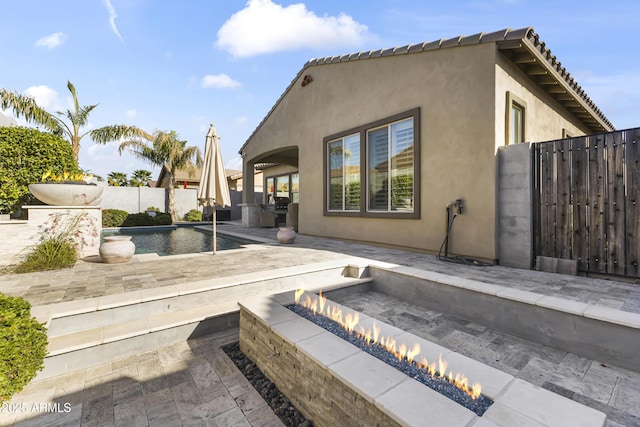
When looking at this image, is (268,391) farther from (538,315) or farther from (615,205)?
(615,205)

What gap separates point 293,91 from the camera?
10.8 metres

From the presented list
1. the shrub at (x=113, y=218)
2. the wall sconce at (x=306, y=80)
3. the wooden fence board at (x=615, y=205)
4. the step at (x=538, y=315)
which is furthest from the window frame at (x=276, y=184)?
the wooden fence board at (x=615, y=205)

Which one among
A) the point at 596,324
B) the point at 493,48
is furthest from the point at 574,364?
the point at 493,48

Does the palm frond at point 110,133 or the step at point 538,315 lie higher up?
the palm frond at point 110,133

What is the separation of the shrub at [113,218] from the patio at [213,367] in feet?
35.5

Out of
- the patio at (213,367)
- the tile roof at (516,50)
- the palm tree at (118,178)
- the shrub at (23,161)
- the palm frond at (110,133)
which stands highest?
the palm frond at (110,133)

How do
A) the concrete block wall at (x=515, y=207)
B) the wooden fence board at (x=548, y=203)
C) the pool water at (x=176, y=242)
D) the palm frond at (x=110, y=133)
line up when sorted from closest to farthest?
the wooden fence board at (x=548, y=203) < the concrete block wall at (x=515, y=207) < the pool water at (x=176, y=242) < the palm frond at (x=110, y=133)

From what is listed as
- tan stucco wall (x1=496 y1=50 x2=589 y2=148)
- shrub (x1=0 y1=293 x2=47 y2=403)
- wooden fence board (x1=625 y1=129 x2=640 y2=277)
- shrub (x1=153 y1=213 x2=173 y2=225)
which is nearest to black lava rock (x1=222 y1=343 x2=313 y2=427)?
shrub (x1=0 y1=293 x2=47 y2=403)

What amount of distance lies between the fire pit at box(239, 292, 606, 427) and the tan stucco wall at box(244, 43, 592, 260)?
4.21m

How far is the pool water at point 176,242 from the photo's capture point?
25.0 feet

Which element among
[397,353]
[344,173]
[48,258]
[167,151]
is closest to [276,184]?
[167,151]

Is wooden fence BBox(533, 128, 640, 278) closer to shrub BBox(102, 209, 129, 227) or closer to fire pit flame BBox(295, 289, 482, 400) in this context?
fire pit flame BBox(295, 289, 482, 400)

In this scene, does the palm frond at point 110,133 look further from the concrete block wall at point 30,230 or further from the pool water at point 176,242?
the concrete block wall at point 30,230

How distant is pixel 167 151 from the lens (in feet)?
60.1
